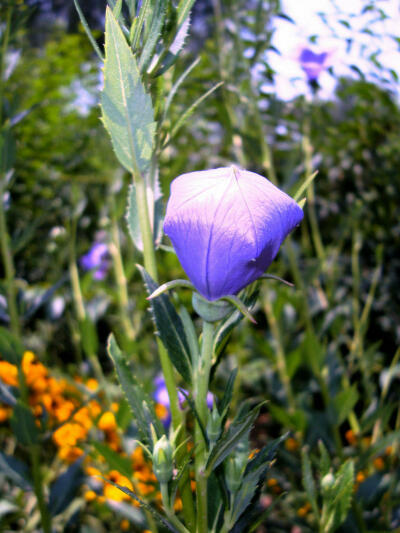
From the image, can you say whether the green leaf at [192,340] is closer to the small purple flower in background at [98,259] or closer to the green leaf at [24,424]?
the green leaf at [24,424]

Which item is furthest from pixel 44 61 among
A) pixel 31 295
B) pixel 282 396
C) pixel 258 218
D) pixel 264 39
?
pixel 258 218

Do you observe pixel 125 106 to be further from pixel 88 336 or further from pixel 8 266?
pixel 88 336

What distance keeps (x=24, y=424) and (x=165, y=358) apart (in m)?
0.40

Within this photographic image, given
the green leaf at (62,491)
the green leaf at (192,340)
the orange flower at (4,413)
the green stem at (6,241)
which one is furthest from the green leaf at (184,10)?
the orange flower at (4,413)

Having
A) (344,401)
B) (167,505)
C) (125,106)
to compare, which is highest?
(125,106)

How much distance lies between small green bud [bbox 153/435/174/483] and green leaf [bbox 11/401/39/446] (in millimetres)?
389

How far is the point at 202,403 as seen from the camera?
0.36 meters

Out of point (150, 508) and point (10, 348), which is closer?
point (150, 508)

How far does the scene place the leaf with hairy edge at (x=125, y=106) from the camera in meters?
0.32

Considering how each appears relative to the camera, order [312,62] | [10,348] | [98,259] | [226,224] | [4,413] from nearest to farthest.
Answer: [226,224] < [10,348] < [312,62] < [4,413] < [98,259]

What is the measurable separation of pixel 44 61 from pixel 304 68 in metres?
1.34

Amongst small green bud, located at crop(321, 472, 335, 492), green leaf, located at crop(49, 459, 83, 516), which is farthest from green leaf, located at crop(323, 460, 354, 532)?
green leaf, located at crop(49, 459, 83, 516)

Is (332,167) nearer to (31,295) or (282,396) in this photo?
(282,396)

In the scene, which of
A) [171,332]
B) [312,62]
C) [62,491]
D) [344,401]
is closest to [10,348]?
[62,491]
